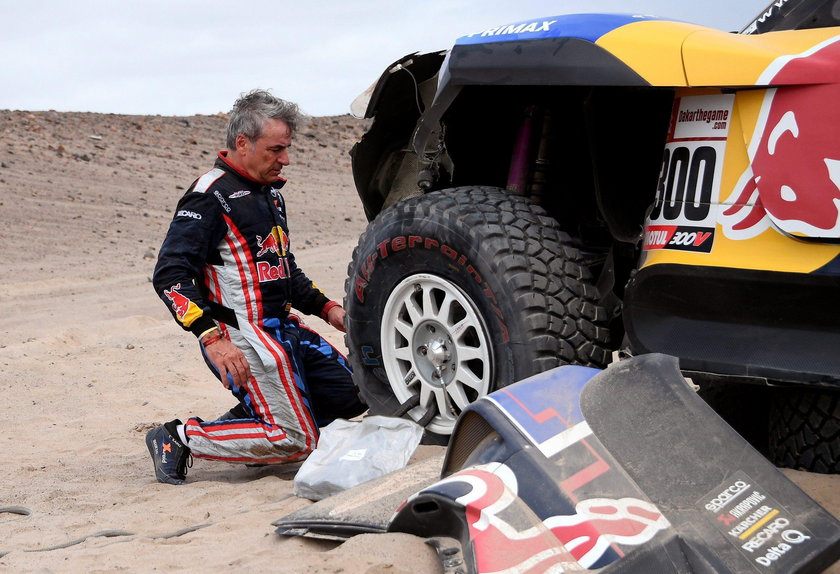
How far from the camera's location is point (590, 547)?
2.40 meters

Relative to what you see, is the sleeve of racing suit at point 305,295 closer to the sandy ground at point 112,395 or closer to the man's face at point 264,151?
the man's face at point 264,151

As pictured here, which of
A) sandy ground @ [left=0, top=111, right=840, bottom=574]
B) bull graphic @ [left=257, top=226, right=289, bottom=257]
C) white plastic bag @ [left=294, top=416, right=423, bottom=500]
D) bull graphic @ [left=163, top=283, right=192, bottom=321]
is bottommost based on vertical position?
sandy ground @ [left=0, top=111, right=840, bottom=574]

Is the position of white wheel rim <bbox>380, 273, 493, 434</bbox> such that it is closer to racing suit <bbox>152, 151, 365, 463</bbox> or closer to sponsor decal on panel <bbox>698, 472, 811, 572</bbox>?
racing suit <bbox>152, 151, 365, 463</bbox>

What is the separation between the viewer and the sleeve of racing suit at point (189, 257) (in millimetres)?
4387

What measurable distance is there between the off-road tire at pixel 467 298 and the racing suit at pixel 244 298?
1.59ft

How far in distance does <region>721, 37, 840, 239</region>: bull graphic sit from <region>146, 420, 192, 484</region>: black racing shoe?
8.76 feet

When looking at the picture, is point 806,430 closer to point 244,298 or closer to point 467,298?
point 467,298

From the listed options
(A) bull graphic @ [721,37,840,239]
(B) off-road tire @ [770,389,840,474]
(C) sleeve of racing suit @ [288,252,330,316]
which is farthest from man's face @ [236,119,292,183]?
(B) off-road tire @ [770,389,840,474]

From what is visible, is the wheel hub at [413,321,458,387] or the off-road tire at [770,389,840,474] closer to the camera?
the off-road tire at [770,389,840,474]

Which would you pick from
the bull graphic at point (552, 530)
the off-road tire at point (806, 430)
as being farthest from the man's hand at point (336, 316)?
the bull graphic at point (552, 530)

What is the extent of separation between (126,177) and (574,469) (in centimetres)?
1606

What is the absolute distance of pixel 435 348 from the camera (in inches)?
151

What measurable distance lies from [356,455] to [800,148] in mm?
1909

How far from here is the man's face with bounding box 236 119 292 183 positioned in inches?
185
